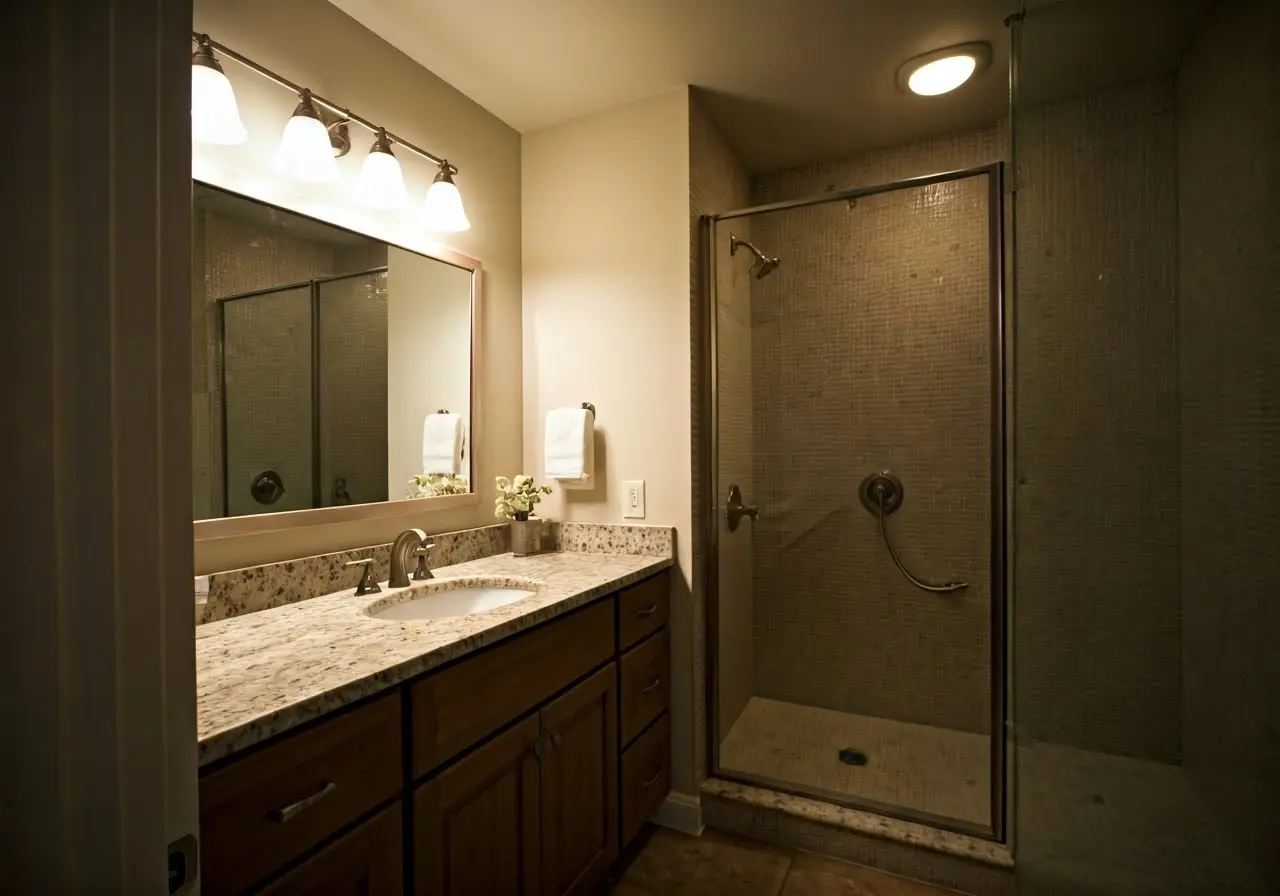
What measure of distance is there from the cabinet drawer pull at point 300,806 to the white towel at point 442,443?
1.04 m

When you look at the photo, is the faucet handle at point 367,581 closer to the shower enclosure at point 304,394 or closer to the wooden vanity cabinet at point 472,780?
the shower enclosure at point 304,394

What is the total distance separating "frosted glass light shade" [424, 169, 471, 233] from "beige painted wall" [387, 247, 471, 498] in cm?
12

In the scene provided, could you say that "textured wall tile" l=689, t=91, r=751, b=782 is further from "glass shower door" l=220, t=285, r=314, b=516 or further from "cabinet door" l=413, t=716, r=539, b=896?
"glass shower door" l=220, t=285, r=314, b=516

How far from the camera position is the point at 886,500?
2.29 metres

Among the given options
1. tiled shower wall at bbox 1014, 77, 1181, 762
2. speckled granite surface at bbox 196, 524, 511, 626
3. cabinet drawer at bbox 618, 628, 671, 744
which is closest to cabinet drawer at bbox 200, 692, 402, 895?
speckled granite surface at bbox 196, 524, 511, 626

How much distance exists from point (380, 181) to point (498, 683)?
134 cm

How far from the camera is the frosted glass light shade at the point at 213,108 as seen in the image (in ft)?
3.88

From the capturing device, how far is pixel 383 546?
1.61m

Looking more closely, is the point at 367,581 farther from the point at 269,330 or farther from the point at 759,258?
the point at 759,258

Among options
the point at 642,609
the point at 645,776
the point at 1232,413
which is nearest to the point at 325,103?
the point at 642,609

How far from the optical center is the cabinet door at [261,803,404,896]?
82 centimetres

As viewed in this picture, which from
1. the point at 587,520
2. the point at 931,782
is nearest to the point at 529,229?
the point at 587,520

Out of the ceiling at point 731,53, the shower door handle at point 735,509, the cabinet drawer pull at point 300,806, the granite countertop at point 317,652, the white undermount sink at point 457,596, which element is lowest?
the cabinet drawer pull at point 300,806

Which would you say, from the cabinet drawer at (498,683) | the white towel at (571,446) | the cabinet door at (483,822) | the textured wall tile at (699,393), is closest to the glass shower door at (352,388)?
the white towel at (571,446)
